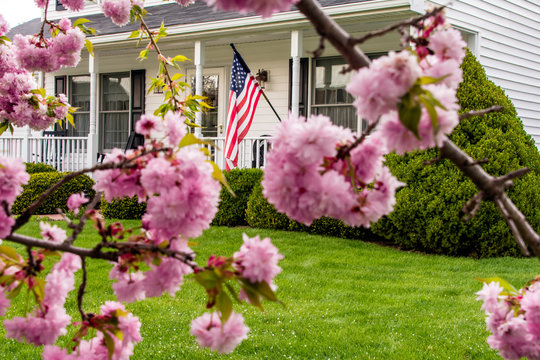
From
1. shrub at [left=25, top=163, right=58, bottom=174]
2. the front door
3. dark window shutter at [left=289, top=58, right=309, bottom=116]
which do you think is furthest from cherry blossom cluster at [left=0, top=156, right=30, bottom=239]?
the front door

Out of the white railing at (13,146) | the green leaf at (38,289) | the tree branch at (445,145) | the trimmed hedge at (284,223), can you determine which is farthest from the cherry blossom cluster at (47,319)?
the white railing at (13,146)

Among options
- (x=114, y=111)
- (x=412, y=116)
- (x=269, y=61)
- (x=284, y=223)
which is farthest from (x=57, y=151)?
(x=412, y=116)

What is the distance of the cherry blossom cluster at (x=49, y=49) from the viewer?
10.2ft

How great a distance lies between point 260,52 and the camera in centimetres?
1170

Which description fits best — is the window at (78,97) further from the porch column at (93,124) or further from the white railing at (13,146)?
the porch column at (93,124)

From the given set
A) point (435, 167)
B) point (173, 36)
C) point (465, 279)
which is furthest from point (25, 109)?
point (173, 36)

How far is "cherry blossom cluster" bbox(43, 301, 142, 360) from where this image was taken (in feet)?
4.58

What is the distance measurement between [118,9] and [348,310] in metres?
2.93

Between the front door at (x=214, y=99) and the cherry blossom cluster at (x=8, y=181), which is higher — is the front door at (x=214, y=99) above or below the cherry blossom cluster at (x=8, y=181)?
above

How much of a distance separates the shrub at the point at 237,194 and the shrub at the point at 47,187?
9.07 feet

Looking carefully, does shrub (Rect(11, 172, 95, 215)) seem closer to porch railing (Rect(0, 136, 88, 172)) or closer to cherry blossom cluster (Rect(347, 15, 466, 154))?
porch railing (Rect(0, 136, 88, 172))

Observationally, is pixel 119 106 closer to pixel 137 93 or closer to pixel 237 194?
pixel 137 93

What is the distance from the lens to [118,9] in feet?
11.2

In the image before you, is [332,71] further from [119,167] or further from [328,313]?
[119,167]
